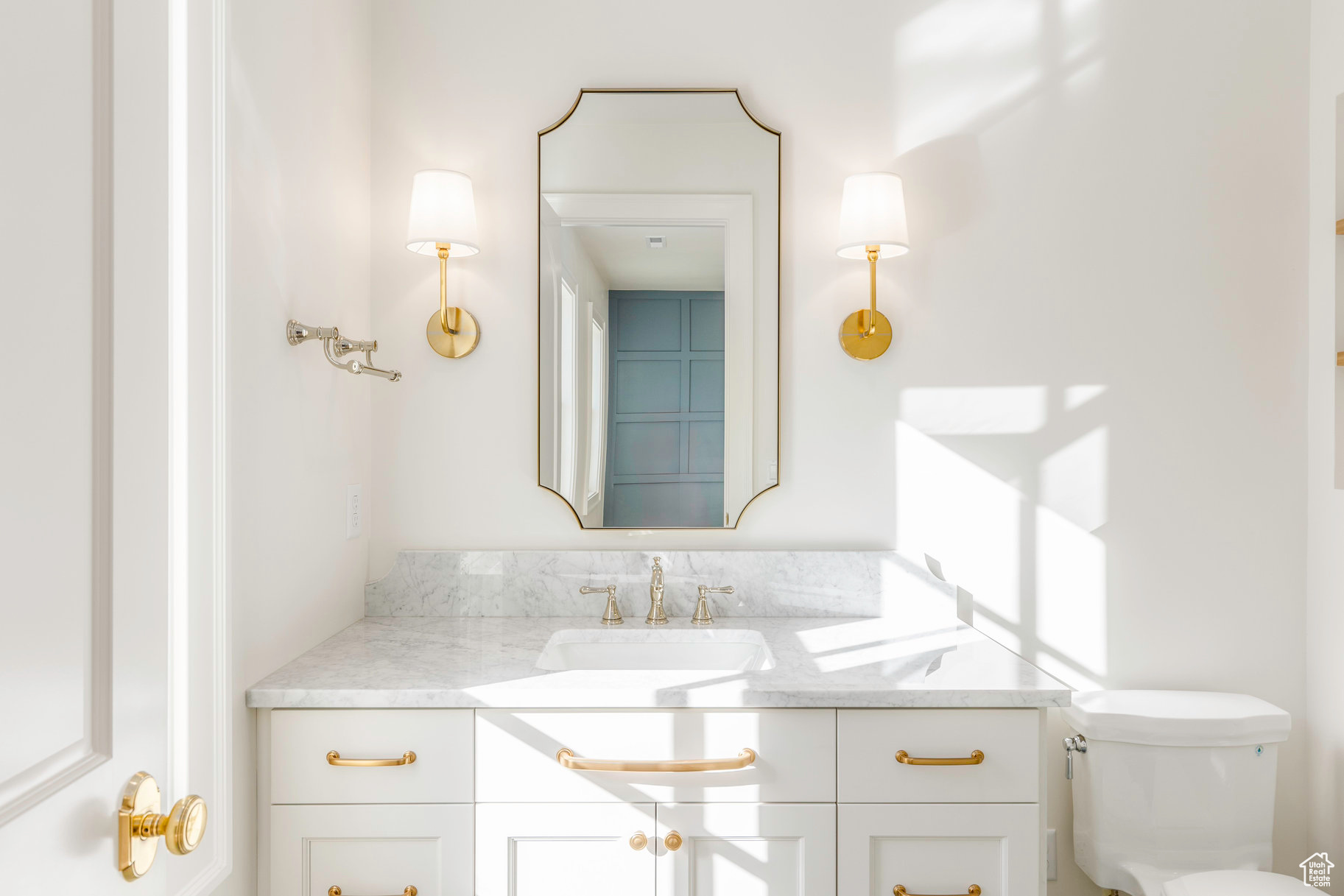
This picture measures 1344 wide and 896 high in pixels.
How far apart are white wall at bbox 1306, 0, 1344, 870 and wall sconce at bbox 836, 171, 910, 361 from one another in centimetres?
97

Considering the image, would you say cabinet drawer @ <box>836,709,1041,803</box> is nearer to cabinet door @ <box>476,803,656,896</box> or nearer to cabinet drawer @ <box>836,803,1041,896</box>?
cabinet drawer @ <box>836,803,1041,896</box>

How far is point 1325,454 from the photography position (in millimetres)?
1794

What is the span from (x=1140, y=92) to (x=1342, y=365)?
788mm

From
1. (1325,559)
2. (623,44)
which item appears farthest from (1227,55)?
(623,44)

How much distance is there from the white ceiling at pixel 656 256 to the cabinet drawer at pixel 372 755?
3.52ft

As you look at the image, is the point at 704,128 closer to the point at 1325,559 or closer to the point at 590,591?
the point at 590,591

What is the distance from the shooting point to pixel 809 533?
6.22ft

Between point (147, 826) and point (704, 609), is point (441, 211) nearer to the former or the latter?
point (704, 609)

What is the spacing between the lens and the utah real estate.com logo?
1.78 m

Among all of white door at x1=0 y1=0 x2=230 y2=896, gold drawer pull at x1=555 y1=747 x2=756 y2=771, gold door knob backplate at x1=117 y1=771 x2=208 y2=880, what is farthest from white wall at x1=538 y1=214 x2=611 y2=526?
gold door knob backplate at x1=117 y1=771 x2=208 y2=880

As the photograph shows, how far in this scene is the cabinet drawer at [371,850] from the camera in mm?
1301

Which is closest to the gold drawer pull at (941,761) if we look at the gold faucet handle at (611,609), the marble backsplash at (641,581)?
the marble backsplash at (641,581)

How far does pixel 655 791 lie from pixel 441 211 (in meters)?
1.31

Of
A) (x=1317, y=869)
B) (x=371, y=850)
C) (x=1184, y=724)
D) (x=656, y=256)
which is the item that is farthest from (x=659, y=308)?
(x=1317, y=869)
